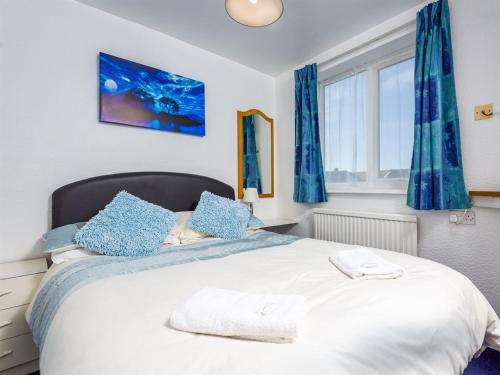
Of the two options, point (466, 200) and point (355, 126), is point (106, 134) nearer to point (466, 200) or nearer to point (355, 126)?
point (355, 126)

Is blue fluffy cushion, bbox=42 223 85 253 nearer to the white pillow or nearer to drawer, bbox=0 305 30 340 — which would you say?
drawer, bbox=0 305 30 340

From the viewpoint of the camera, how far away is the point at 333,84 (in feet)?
10.1

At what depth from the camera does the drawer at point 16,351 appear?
1.50m

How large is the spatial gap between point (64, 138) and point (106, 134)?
307 mm

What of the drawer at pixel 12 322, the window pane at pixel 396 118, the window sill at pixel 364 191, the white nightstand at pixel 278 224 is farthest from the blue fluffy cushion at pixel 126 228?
the window pane at pixel 396 118

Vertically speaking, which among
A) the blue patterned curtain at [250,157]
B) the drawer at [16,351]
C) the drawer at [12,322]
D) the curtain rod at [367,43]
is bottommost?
the drawer at [16,351]

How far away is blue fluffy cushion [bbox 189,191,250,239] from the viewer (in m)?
2.13

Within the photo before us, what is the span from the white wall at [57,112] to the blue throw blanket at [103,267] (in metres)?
0.86

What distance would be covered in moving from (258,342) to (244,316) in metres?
0.07

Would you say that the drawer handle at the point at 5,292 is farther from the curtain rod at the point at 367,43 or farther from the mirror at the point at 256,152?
the curtain rod at the point at 367,43

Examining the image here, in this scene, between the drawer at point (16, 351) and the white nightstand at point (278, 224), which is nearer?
the drawer at point (16, 351)

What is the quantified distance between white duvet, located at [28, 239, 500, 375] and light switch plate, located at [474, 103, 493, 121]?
4.21ft

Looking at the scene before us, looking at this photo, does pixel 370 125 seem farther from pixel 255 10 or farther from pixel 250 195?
pixel 255 10

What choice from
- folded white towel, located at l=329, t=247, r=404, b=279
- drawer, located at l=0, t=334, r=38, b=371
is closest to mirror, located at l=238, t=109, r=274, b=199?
folded white towel, located at l=329, t=247, r=404, b=279
